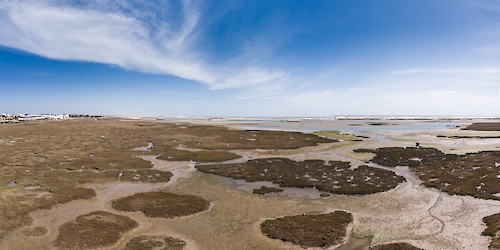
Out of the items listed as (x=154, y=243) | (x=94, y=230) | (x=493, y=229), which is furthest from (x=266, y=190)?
(x=493, y=229)

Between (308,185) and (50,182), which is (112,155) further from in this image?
(308,185)

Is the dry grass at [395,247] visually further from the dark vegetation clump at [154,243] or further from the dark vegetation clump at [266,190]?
the dark vegetation clump at [266,190]

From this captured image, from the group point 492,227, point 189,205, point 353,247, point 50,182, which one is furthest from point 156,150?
point 492,227

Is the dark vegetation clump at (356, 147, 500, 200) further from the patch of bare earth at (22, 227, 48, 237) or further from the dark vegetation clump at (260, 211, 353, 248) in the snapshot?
the patch of bare earth at (22, 227, 48, 237)

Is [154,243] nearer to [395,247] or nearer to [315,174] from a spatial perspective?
[395,247]

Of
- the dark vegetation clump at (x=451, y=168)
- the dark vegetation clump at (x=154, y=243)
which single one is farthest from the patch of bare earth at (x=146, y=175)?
the dark vegetation clump at (x=451, y=168)
